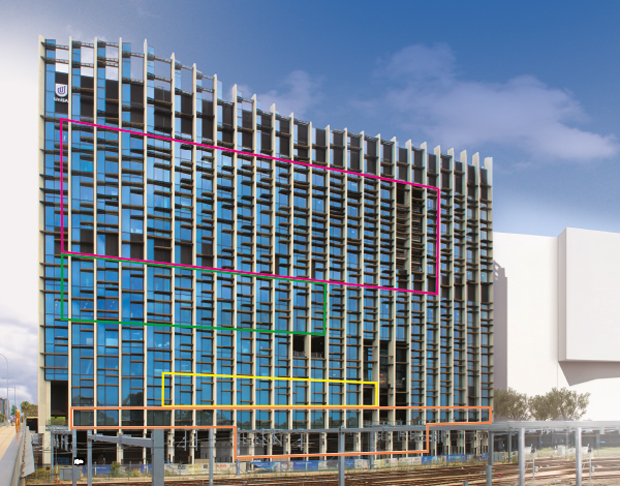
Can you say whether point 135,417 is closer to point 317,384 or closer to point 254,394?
point 254,394

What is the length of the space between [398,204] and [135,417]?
27.8m

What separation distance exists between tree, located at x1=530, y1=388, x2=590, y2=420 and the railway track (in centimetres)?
1494

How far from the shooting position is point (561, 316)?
61.5 metres

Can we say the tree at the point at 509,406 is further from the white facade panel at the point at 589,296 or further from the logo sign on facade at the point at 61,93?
the logo sign on facade at the point at 61,93

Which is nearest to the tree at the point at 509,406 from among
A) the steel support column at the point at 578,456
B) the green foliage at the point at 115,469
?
the steel support column at the point at 578,456

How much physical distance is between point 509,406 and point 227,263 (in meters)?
30.7

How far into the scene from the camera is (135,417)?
41.8 meters

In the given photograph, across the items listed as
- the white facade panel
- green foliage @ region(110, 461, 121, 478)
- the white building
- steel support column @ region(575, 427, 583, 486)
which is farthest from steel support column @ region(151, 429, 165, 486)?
the white facade panel

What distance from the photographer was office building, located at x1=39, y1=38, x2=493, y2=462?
4206cm

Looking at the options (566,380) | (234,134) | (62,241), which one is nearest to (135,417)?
(62,241)

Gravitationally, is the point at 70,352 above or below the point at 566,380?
above

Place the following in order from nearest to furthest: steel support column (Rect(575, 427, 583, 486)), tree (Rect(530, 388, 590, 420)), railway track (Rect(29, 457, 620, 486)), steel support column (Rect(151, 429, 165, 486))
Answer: steel support column (Rect(151, 429, 165, 486)) → steel support column (Rect(575, 427, 583, 486)) → railway track (Rect(29, 457, 620, 486)) → tree (Rect(530, 388, 590, 420))

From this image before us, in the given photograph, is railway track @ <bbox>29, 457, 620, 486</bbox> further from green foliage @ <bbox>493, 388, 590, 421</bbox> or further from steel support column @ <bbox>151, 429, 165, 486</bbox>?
steel support column @ <bbox>151, 429, 165, 486</bbox>

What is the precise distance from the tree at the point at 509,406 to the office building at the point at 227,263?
393 cm
